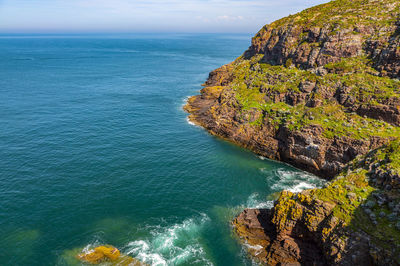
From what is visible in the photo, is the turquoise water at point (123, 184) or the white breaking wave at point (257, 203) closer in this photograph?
the turquoise water at point (123, 184)

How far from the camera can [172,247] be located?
4794 cm

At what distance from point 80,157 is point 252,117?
60392mm

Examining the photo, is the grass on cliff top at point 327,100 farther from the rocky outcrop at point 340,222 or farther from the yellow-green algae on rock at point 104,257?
the yellow-green algae on rock at point 104,257

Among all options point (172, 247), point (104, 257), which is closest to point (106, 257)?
point (104, 257)

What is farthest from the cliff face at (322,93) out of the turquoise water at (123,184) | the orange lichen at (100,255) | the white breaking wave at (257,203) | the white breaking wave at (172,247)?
the orange lichen at (100,255)

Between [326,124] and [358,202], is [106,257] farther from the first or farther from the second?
[326,124]

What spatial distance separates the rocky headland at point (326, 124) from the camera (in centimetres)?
4019

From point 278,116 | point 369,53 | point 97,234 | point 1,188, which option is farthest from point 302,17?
point 1,188

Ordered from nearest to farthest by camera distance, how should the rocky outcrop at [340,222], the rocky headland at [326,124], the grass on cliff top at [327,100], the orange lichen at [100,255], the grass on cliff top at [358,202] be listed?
the rocky outcrop at [340,222], the grass on cliff top at [358,202], the rocky headland at [326,124], the orange lichen at [100,255], the grass on cliff top at [327,100]

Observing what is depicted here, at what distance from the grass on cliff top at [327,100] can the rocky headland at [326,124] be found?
0.34 meters

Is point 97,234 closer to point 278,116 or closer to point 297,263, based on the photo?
point 297,263

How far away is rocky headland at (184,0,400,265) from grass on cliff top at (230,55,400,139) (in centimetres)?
34

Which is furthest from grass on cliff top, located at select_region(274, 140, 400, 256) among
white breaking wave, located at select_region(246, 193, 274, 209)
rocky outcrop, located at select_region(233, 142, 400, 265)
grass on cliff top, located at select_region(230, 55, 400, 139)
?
grass on cliff top, located at select_region(230, 55, 400, 139)

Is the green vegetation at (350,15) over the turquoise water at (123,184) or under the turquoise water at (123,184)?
over
